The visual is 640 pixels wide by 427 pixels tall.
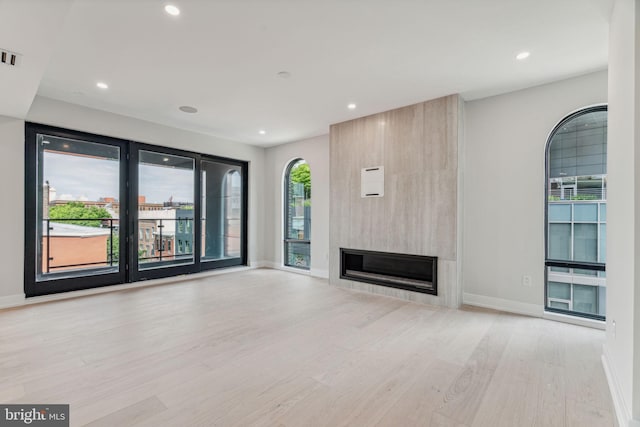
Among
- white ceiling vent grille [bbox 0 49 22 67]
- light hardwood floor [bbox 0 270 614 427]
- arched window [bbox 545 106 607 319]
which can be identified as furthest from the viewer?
arched window [bbox 545 106 607 319]

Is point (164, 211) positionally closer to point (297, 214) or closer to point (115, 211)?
point (115, 211)

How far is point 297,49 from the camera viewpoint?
110 inches

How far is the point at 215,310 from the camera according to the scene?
3.70 m

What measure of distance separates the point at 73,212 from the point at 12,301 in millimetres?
1309

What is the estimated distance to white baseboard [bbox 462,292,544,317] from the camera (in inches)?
140

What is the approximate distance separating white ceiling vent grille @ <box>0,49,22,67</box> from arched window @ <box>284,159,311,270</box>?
173 inches

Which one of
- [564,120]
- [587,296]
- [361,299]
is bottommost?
[361,299]

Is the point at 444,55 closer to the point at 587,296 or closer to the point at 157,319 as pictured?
the point at 587,296

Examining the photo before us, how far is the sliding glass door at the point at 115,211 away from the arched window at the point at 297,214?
133cm

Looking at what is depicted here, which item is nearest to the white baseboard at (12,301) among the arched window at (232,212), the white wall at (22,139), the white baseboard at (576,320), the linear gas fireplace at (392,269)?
the white wall at (22,139)

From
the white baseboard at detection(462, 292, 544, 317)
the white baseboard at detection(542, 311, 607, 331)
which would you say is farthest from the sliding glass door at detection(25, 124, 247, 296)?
the white baseboard at detection(542, 311, 607, 331)

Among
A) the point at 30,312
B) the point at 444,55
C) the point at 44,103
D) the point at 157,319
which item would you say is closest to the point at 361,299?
the point at 157,319

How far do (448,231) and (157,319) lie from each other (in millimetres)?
3658

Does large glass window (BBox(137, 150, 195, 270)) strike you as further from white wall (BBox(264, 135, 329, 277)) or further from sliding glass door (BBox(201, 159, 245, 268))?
white wall (BBox(264, 135, 329, 277))
